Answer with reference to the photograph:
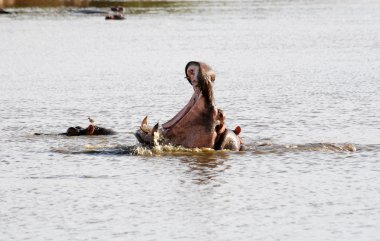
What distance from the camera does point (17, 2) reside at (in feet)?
→ 365

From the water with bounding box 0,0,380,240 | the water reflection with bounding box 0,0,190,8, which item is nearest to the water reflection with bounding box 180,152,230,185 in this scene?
the water with bounding box 0,0,380,240

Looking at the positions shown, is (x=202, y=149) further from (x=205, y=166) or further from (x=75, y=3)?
(x=75, y=3)

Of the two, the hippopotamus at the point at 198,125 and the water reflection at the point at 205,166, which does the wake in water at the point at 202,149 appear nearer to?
the hippopotamus at the point at 198,125

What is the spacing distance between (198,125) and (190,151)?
0.57 metres

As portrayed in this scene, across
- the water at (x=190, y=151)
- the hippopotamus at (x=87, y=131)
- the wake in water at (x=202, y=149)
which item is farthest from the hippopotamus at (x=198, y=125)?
the hippopotamus at (x=87, y=131)

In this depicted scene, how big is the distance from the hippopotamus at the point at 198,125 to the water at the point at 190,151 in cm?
22

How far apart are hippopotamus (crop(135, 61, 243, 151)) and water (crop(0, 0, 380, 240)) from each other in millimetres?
217

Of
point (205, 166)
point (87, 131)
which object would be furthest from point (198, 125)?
point (87, 131)

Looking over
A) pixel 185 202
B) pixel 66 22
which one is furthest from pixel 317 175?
pixel 66 22

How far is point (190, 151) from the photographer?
62.5 feet

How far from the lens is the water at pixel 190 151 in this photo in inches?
554

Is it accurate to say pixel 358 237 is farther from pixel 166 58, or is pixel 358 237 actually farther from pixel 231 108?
pixel 166 58

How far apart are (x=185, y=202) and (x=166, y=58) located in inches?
1171

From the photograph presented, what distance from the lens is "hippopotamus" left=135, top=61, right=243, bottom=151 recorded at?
18.6 metres
